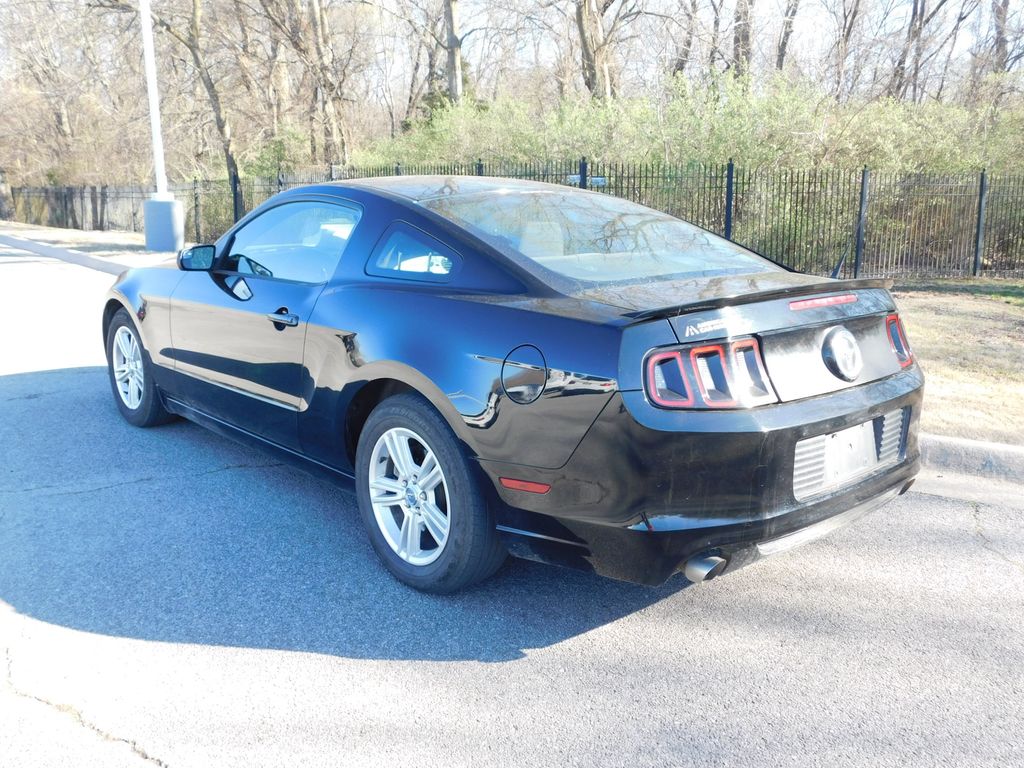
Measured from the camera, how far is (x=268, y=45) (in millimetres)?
33469

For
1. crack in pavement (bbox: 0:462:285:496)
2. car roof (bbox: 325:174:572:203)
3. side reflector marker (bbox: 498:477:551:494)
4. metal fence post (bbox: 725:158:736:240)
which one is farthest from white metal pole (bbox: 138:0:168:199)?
side reflector marker (bbox: 498:477:551:494)

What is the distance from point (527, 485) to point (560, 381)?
39cm

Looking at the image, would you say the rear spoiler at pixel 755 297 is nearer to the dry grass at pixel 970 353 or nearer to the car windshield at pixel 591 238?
the car windshield at pixel 591 238

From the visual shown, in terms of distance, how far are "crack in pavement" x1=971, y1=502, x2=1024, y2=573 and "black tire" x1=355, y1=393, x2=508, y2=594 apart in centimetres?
226

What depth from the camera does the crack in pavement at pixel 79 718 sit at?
101 inches

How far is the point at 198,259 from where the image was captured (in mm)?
4793

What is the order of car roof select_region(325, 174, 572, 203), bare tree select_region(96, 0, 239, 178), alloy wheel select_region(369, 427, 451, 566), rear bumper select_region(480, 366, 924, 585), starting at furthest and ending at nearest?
bare tree select_region(96, 0, 239, 178) → car roof select_region(325, 174, 572, 203) → alloy wheel select_region(369, 427, 451, 566) → rear bumper select_region(480, 366, 924, 585)

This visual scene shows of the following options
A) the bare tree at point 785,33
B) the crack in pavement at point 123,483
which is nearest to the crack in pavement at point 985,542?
the crack in pavement at point 123,483

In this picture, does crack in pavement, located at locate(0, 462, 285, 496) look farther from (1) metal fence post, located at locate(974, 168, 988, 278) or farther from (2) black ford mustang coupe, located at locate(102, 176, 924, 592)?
(1) metal fence post, located at locate(974, 168, 988, 278)

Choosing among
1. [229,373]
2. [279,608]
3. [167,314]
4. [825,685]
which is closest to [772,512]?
[825,685]

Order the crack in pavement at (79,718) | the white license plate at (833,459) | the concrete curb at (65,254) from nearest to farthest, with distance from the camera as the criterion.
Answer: the crack in pavement at (79,718)
the white license plate at (833,459)
the concrete curb at (65,254)

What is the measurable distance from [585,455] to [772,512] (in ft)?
2.13

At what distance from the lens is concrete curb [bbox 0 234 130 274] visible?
16.8 metres

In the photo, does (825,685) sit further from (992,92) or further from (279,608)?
(992,92)
